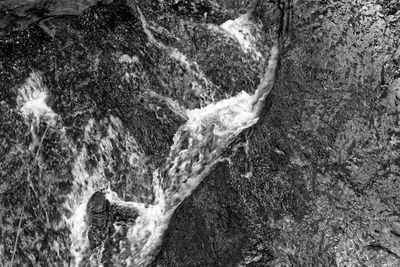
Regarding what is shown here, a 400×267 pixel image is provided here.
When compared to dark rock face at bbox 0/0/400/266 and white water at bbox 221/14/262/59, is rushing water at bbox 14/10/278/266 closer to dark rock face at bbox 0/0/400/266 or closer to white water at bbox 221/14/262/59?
dark rock face at bbox 0/0/400/266

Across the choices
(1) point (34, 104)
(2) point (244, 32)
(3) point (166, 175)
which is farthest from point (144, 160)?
(2) point (244, 32)

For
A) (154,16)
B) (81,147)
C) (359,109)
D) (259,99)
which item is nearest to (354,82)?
(359,109)

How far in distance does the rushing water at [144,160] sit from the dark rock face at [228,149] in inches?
1.7

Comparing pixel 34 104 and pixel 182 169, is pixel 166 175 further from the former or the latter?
pixel 34 104

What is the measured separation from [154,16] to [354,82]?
215 cm

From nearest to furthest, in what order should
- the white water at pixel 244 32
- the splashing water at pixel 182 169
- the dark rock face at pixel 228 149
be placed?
the dark rock face at pixel 228 149 → the splashing water at pixel 182 169 → the white water at pixel 244 32

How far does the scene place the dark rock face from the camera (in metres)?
4.65

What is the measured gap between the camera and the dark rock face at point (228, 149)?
183 inches

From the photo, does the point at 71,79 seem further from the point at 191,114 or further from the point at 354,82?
the point at 354,82

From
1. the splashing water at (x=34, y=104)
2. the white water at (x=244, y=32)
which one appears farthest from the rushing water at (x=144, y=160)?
the white water at (x=244, y=32)

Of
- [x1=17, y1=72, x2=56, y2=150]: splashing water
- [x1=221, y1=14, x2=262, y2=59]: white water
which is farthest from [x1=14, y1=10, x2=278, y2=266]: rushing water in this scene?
[x1=221, y1=14, x2=262, y2=59]: white water

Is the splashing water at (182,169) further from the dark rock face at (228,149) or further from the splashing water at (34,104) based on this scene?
the splashing water at (34,104)

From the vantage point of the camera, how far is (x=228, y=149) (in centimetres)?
496

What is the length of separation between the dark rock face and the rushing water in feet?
0.14
